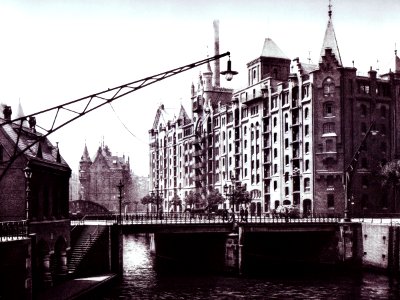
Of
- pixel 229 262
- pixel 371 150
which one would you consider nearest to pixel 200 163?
pixel 371 150

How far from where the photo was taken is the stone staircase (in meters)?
50.8

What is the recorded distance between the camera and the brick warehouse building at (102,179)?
178 meters

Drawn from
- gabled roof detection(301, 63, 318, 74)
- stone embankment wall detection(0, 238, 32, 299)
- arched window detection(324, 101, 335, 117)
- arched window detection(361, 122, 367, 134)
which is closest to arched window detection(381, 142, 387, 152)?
arched window detection(361, 122, 367, 134)

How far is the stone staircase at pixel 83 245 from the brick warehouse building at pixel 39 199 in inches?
66.9

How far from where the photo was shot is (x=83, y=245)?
180 ft

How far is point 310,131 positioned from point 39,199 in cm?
5357

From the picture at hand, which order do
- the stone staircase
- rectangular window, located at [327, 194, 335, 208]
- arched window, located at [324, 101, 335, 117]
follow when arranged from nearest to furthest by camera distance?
the stone staircase < rectangular window, located at [327, 194, 335, 208] < arched window, located at [324, 101, 335, 117]

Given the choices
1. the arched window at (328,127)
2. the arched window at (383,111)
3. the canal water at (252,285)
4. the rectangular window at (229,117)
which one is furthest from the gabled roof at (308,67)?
the canal water at (252,285)

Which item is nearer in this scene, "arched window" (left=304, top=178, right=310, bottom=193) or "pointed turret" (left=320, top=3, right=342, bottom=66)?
"arched window" (left=304, top=178, right=310, bottom=193)

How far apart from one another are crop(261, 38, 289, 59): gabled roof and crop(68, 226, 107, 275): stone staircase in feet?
195

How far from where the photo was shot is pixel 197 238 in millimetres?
69562

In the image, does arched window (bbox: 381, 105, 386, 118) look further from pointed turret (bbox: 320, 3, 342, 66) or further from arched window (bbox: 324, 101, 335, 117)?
pointed turret (bbox: 320, 3, 342, 66)

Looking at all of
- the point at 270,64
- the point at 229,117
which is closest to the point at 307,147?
the point at 270,64

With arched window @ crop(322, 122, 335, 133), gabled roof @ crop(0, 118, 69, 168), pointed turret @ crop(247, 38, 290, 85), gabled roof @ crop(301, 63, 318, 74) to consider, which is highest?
pointed turret @ crop(247, 38, 290, 85)
